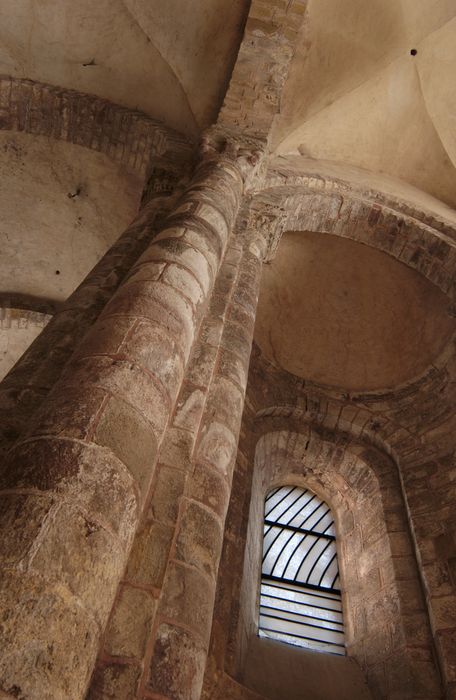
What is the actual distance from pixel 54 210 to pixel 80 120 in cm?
172

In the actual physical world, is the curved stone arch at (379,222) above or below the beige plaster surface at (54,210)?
below

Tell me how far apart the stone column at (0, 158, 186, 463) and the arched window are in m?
2.89

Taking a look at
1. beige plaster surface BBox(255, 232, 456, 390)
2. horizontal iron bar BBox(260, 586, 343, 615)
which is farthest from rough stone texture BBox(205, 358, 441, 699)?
beige plaster surface BBox(255, 232, 456, 390)

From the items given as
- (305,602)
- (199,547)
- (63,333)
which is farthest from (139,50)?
(305,602)

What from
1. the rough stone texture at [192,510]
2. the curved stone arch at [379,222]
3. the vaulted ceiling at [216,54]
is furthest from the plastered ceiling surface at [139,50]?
the rough stone texture at [192,510]

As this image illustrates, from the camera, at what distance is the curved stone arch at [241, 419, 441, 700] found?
152 inches

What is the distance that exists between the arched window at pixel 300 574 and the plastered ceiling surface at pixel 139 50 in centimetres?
416

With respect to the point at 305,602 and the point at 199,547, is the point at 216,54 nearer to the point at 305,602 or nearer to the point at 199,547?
the point at 199,547

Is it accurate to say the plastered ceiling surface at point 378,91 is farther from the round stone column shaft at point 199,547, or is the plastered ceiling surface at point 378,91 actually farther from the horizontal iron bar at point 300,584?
the horizontal iron bar at point 300,584

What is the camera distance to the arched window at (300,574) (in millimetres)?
4312

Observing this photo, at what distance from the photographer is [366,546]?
490cm

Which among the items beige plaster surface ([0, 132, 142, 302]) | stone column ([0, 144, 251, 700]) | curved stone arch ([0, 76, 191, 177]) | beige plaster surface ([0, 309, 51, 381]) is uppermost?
beige plaster surface ([0, 132, 142, 302])

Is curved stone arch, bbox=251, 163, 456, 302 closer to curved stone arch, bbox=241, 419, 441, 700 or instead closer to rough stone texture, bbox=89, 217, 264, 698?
curved stone arch, bbox=241, 419, 441, 700

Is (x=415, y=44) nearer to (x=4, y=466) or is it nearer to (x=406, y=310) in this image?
(x=406, y=310)
